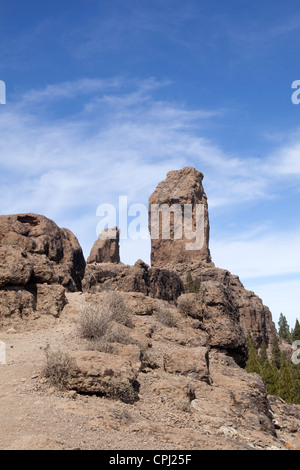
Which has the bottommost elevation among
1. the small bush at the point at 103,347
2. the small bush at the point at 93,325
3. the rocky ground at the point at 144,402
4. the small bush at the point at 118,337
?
the rocky ground at the point at 144,402

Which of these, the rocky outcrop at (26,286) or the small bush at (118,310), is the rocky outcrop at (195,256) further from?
the small bush at (118,310)

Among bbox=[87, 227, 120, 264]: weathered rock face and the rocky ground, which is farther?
bbox=[87, 227, 120, 264]: weathered rock face

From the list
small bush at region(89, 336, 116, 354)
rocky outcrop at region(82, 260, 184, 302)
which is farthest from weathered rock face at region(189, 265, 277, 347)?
small bush at region(89, 336, 116, 354)

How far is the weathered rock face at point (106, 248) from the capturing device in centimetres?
10931

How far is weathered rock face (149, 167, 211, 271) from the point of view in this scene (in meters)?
108

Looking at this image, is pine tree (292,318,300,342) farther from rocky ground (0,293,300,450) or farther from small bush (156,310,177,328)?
rocky ground (0,293,300,450)

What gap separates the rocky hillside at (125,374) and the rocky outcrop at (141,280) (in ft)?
129

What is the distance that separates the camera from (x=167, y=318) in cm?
1939

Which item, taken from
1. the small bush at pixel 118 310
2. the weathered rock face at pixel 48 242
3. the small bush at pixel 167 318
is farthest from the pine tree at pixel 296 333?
the small bush at pixel 118 310

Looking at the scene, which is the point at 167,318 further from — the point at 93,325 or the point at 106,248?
the point at 106,248

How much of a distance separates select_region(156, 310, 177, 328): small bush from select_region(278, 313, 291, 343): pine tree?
299 ft
